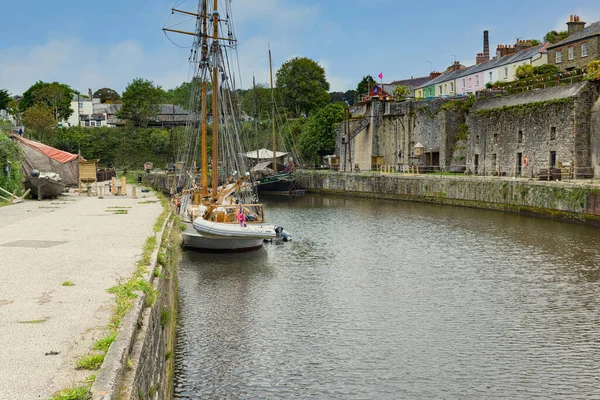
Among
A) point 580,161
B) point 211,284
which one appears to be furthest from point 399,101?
point 211,284

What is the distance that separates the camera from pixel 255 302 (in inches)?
677

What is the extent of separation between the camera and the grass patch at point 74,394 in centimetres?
582

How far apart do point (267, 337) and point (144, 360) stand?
663cm

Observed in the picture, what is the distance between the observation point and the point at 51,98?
324 feet

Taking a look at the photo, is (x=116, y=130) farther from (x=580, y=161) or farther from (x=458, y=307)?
(x=458, y=307)

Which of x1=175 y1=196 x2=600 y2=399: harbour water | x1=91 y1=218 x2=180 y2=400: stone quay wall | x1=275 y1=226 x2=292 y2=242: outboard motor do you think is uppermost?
x1=91 y1=218 x2=180 y2=400: stone quay wall

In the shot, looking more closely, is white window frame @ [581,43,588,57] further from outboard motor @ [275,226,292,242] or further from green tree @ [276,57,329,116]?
green tree @ [276,57,329,116]

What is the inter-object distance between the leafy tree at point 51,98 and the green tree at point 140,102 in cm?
1147

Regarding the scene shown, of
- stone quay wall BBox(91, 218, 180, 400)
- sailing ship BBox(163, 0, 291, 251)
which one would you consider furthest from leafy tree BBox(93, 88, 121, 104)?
stone quay wall BBox(91, 218, 180, 400)

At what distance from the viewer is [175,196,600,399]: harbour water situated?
1162cm

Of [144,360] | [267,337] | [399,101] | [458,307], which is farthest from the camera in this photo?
[399,101]

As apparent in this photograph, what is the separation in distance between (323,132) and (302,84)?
19.1 meters

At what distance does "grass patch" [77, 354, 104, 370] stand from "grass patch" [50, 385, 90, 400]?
0.75 m

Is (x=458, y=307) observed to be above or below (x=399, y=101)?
below
